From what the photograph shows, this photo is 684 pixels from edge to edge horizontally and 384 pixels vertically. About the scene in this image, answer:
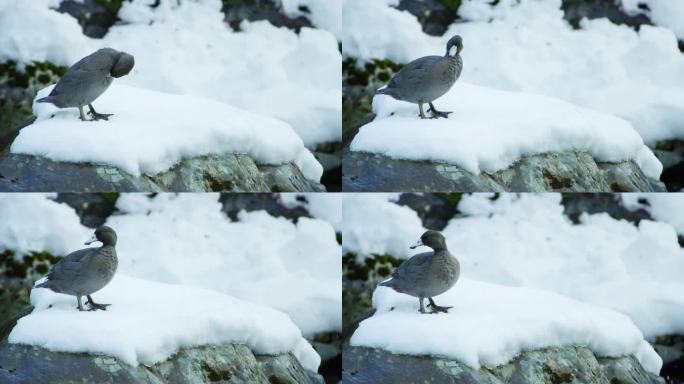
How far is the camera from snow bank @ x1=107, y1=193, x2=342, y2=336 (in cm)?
589

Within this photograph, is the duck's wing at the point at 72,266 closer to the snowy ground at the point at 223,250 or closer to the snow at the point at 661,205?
the snowy ground at the point at 223,250

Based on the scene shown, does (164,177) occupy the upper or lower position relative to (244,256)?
upper

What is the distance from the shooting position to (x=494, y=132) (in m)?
5.91

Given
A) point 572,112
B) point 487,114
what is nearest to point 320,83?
point 487,114

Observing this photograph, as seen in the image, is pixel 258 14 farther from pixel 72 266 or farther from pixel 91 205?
pixel 72 266

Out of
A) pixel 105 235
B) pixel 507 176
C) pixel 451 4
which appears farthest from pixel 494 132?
pixel 105 235

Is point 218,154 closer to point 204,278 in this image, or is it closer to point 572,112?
point 204,278

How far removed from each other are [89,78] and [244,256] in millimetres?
1177

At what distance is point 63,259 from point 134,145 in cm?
61

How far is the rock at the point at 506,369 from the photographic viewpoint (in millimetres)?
5566

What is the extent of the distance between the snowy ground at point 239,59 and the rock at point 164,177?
0.80 feet

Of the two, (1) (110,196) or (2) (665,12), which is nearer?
(1) (110,196)

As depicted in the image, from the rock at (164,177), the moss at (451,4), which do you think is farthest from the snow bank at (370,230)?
the moss at (451,4)

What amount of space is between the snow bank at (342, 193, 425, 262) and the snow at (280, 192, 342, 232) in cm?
3
